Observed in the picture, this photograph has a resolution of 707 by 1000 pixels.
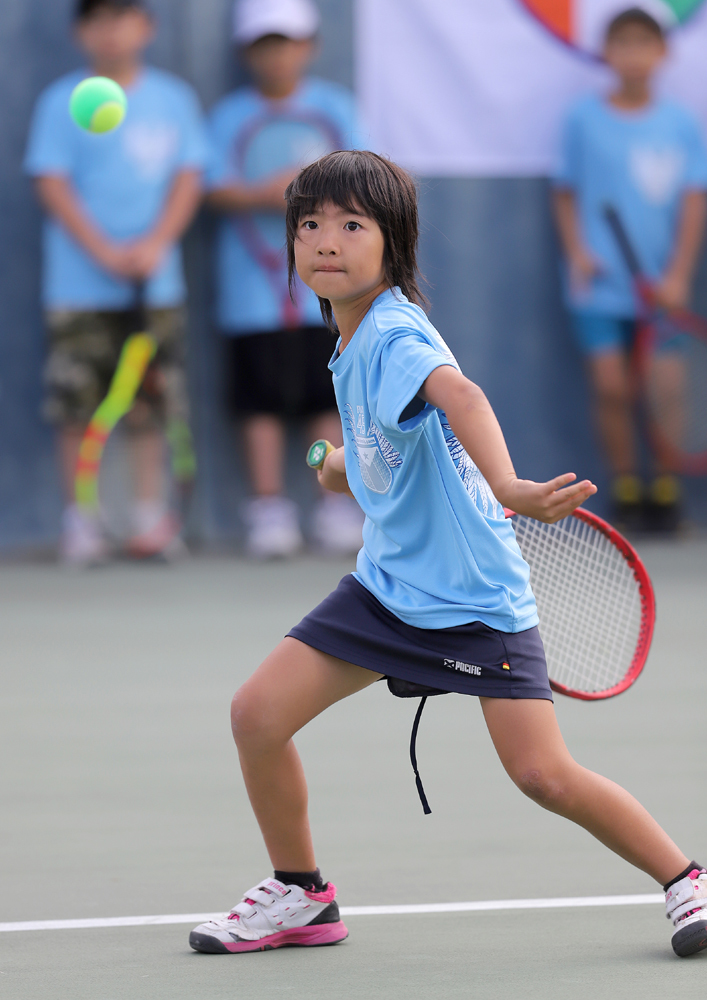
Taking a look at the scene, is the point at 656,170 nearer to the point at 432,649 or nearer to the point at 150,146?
the point at 150,146

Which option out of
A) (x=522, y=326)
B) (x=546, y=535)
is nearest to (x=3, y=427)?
(x=522, y=326)

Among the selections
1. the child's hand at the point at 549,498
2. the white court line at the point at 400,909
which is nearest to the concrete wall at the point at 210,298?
the white court line at the point at 400,909

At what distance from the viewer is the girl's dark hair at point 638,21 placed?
21.1 feet

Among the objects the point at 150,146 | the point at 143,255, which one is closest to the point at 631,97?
the point at 150,146

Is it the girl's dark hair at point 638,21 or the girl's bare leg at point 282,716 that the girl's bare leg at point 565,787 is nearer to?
the girl's bare leg at point 282,716

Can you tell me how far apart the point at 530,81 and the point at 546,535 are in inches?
179

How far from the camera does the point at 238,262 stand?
249 inches

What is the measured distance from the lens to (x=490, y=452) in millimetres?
1921

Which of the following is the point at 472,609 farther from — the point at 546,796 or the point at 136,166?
the point at 136,166

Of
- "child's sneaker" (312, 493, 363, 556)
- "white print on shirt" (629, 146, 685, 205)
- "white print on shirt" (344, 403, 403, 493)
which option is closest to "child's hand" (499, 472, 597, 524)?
"white print on shirt" (344, 403, 403, 493)

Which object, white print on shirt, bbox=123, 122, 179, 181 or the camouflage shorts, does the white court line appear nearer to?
the camouflage shorts

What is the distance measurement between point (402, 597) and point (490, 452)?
1.15 feet

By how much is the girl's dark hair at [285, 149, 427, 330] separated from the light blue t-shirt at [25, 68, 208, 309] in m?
3.93

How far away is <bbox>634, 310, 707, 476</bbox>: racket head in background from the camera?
21.3 feet
